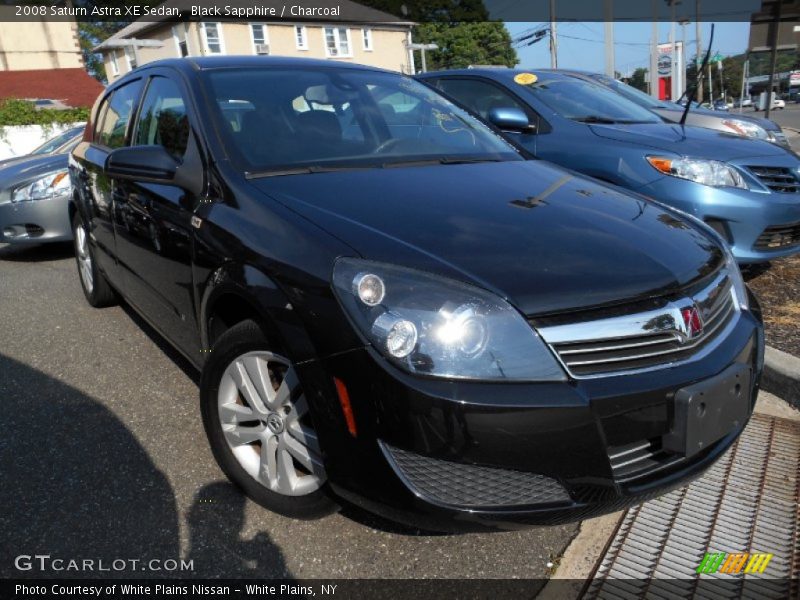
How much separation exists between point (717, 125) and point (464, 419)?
17.1ft

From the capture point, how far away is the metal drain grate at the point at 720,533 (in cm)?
198

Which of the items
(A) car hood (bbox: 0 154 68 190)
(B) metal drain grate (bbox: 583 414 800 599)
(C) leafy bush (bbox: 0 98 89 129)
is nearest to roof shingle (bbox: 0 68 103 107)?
(C) leafy bush (bbox: 0 98 89 129)

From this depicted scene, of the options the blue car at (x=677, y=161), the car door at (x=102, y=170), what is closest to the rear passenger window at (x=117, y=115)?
the car door at (x=102, y=170)

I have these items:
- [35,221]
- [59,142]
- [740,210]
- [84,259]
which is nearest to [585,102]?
[740,210]

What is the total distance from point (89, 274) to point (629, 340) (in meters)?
4.00

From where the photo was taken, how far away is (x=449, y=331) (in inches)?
65.4

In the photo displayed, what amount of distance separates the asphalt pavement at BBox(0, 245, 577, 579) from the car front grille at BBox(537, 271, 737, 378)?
2.57ft

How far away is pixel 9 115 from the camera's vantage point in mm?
20188

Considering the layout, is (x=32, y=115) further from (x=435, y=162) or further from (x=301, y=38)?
(x=435, y=162)

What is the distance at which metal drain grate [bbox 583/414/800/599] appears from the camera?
1977mm

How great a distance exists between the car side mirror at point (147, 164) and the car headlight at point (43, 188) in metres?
4.18

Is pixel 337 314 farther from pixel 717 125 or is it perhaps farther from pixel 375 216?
pixel 717 125

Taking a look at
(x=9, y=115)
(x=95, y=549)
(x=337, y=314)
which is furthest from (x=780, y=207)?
(x=9, y=115)

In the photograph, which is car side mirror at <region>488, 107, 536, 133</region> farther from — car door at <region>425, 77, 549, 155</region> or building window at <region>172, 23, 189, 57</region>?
building window at <region>172, 23, 189, 57</region>
